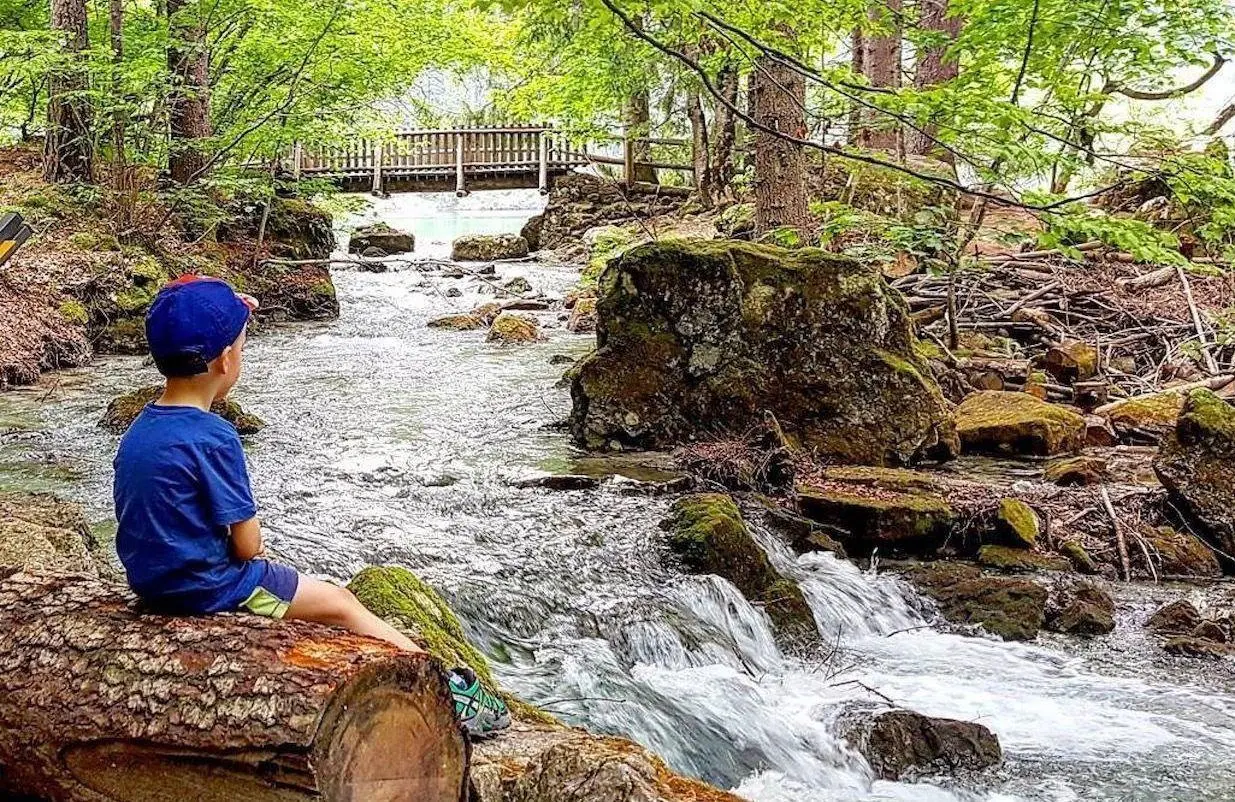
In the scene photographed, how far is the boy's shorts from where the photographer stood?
3129 millimetres

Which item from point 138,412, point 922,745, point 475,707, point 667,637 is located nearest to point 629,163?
point 138,412

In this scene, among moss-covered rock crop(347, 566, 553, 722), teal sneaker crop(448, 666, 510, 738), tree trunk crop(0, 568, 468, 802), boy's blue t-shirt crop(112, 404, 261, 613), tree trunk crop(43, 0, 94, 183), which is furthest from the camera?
tree trunk crop(43, 0, 94, 183)

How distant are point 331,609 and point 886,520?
17.8 feet

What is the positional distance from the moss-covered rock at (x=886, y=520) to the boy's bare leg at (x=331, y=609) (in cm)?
517

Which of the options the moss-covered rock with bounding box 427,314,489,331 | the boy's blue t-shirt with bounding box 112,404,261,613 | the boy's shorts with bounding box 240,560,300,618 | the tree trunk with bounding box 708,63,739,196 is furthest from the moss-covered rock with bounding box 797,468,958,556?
the tree trunk with bounding box 708,63,739,196

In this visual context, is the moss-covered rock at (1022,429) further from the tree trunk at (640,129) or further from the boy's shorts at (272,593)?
the tree trunk at (640,129)

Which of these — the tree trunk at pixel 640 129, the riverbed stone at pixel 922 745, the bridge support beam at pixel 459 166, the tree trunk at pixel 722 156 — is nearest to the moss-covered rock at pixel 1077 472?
the riverbed stone at pixel 922 745

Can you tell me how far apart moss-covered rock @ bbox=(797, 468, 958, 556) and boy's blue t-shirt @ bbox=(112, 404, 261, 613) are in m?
5.65

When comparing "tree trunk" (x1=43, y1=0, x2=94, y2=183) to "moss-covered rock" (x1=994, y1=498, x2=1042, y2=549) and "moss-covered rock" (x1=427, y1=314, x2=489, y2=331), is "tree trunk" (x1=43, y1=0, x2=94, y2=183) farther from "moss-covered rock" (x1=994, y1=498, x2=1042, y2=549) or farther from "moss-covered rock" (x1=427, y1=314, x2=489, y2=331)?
"moss-covered rock" (x1=994, y1=498, x2=1042, y2=549)

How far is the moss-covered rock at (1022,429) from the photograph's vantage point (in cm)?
993

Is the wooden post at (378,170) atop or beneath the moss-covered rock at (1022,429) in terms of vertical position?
atop

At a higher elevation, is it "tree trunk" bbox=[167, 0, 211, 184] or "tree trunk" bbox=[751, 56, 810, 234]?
"tree trunk" bbox=[167, 0, 211, 184]

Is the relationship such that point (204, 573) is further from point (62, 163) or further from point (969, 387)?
point (62, 163)

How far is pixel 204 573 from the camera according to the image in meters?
3.00
